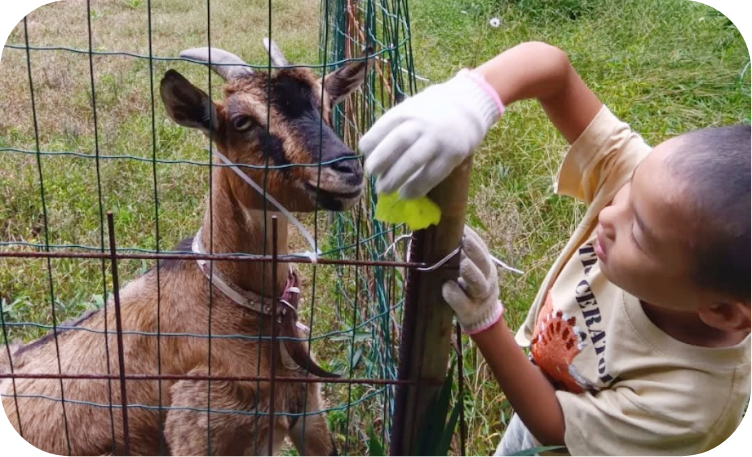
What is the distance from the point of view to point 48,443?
2693 millimetres

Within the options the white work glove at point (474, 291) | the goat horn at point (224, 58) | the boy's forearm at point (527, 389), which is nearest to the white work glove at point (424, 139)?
the white work glove at point (474, 291)

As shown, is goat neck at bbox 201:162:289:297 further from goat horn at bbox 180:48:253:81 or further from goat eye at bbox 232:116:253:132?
goat horn at bbox 180:48:253:81

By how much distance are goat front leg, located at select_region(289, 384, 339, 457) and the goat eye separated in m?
0.99

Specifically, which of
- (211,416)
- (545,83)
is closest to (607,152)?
(545,83)

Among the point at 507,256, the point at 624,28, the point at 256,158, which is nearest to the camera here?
the point at 256,158

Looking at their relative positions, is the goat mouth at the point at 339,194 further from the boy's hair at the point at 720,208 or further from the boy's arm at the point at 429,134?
the boy's hair at the point at 720,208

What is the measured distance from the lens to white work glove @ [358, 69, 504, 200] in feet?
4.18

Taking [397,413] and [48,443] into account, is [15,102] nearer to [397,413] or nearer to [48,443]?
[48,443]

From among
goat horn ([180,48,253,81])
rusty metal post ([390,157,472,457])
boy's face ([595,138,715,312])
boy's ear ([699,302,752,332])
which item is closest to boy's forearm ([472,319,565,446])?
rusty metal post ([390,157,472,457])

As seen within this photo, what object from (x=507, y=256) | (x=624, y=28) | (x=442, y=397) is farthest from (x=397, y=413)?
(x=624, y=28)

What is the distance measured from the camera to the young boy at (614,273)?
1348mm

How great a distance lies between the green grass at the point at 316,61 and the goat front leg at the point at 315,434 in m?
0.12

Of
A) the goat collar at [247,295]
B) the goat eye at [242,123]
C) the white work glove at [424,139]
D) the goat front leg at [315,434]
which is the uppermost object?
the white work glove at [424,139]

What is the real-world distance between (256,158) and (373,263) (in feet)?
3.59
